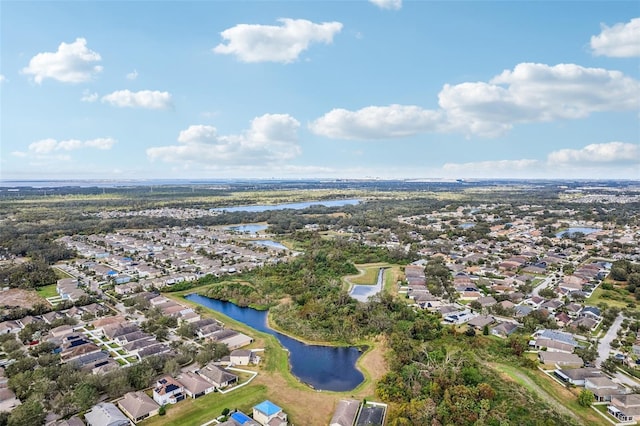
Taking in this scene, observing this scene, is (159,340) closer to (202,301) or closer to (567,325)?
(202,301)

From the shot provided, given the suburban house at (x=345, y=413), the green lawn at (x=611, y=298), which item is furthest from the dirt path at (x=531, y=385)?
the green lawn at (x=611, y=298)

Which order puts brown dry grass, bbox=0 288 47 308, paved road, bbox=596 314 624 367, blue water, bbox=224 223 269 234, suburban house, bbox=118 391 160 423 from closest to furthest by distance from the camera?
1. suburban house, bbox=118 391 160 423
2. paved road, bbox=596 314 624 367
3. brown dry grass, bbox=0 288 47 308
4. blue water, bbox=224 223 269 234

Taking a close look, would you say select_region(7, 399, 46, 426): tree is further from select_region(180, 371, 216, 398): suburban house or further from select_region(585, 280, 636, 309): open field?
Result: select_region(585, 280, 636, 309): open field

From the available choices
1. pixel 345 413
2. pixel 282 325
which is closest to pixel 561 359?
pixel 345 413

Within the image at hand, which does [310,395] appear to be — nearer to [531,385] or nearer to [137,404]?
[137,404]

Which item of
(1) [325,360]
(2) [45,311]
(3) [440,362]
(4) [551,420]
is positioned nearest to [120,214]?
(2) [45,311]

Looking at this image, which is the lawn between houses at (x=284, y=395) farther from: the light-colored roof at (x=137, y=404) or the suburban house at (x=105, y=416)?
the suburban house at (x=105, y=416)

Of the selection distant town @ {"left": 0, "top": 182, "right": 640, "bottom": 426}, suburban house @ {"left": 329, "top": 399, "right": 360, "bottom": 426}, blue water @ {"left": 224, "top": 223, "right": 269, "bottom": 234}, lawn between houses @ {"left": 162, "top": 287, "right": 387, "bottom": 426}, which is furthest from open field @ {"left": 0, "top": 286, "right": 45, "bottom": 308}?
blue water @ {"left": 224, "top": 223, "right": 269, "bottom": 234}
